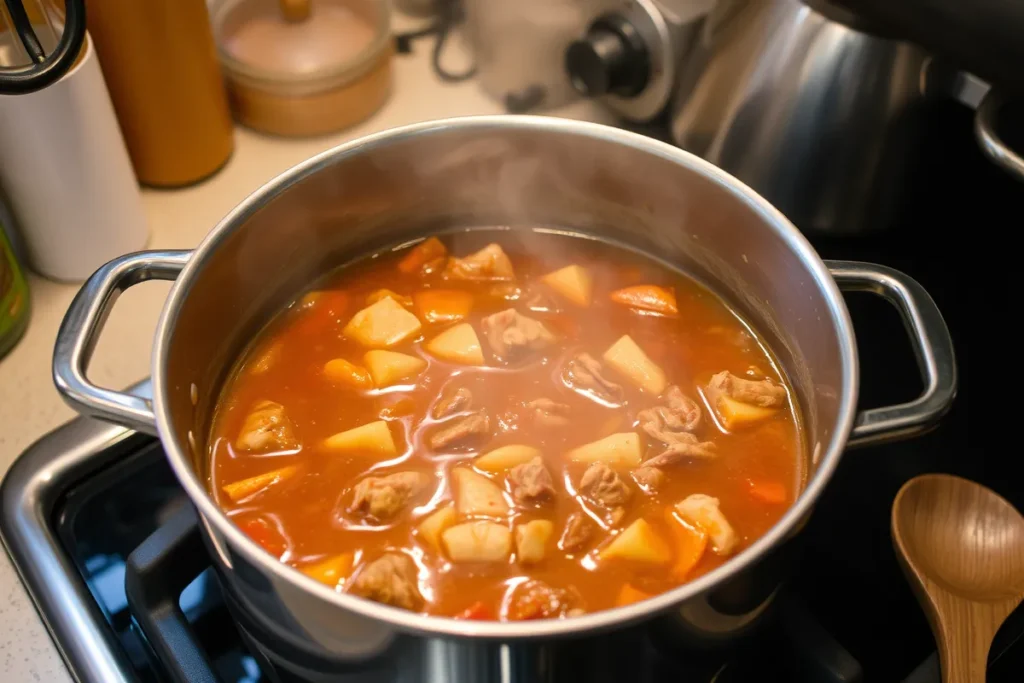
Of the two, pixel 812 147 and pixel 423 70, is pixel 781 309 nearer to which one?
pixel 812 147

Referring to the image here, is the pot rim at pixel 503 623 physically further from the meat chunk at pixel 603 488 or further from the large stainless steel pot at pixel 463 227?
the meat chunk at pixel 603 488

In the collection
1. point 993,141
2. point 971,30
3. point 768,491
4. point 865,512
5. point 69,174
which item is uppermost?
point 971,30

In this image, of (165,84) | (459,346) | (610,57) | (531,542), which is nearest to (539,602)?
(531,542)

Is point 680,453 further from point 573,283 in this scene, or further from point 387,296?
point 387,296

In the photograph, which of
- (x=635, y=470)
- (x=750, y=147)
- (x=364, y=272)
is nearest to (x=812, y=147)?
(x=750, y=147)

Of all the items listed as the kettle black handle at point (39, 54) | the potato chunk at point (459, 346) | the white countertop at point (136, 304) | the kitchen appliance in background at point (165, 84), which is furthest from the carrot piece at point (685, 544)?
the kitchen appliance in background at point (165, 84)

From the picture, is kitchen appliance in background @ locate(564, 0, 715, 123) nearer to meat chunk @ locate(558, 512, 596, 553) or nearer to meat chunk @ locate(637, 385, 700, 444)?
meat chunk @ locate(637, 385, 700, 444)
